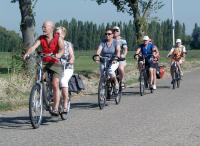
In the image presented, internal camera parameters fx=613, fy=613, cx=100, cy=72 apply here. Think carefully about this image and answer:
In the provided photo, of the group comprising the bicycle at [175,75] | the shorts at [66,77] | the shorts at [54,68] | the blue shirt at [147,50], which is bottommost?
the bicycle at [175,75]

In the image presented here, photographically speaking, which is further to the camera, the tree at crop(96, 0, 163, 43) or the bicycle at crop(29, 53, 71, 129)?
the tree at crop(96, 0, 163, 43)

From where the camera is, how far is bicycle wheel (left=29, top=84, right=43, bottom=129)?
35.5ft

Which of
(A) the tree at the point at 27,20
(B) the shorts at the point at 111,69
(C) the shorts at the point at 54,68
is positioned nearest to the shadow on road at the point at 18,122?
(C) the shorts at the point at 54,68

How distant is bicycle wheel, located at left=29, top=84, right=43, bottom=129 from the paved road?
0.17m

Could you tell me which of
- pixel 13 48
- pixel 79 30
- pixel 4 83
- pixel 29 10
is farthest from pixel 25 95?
pixel 79 30

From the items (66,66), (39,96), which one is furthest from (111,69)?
(39,96)

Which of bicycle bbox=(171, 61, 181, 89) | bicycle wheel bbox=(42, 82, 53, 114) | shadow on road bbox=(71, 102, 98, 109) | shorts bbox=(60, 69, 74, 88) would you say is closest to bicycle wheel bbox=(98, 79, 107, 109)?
shadow on road bbox=(71, 102, 98, 109)

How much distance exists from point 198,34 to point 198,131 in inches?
4148

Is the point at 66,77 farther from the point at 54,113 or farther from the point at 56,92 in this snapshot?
the point at 54,113

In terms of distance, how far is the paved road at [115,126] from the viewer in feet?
31.6

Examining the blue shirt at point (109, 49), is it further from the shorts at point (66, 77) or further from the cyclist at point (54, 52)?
the cyclist at point (54, 52)

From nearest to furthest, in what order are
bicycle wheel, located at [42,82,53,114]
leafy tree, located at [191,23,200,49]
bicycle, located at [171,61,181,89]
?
1. bicycle wheel, located at [42,82,53,114]
2. bicycle, located at [171,61,181,89]
3. leafy tree, located at [191,23,200,49]

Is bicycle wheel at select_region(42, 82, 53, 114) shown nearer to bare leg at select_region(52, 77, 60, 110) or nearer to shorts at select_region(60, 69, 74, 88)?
bare leg at select_region(52, 77, 60, 110)

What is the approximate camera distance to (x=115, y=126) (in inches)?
446
